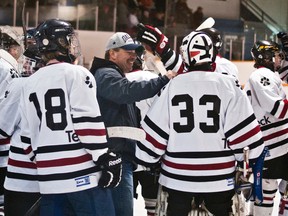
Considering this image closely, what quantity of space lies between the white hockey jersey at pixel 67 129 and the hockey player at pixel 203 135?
0.33 m

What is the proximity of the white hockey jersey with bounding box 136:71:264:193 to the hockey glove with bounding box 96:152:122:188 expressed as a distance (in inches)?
10.5

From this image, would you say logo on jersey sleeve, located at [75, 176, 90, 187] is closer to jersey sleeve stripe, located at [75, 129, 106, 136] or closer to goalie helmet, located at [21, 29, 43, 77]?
jersey sleeve stripe, located at [75, 129, 106, 136]

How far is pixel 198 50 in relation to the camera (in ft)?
8.16

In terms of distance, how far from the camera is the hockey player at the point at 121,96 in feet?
8.61

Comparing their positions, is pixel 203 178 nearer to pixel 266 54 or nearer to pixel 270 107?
pixel 270 107

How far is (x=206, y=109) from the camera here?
2.39 metres

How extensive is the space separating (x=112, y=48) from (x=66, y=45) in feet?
1.98

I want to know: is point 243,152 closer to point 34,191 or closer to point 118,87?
point 118,87

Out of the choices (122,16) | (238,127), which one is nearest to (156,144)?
(238,127)

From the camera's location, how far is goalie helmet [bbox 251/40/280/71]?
3816 mm

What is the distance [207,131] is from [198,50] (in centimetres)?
34

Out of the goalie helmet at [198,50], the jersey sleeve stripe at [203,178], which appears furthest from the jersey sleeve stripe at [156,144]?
the goalie helmet at [198,50]

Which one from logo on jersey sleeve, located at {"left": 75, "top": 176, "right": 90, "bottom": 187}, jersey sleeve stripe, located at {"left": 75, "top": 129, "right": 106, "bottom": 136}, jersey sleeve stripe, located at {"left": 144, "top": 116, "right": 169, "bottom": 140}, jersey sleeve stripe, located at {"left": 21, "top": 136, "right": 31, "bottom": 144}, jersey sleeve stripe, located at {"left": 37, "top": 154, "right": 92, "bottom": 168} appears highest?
jersey sleeve stripe, located at {"left": 75, "top": 129, "right": 106, "bottom": 136}

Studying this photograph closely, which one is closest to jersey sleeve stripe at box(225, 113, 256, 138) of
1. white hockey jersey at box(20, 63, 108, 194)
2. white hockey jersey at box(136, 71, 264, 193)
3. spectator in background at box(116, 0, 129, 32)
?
white hockey jersey at box(136, 71, 264, 193)
